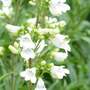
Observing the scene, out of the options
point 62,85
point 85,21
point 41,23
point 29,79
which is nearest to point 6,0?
point 41,23

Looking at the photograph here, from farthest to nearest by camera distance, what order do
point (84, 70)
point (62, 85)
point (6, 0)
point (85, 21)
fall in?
point (85, 21) → point (84, 70) → point (62, 85) → point (6, 0)

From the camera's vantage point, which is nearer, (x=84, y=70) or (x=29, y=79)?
(x=29, y=79)

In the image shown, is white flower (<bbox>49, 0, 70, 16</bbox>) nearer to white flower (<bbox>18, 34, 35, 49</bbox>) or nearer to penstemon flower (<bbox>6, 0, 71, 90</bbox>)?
penstemon flower (<bbox>6, 0, 71, 90</bbox>)

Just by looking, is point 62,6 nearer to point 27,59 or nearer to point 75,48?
point 27,59

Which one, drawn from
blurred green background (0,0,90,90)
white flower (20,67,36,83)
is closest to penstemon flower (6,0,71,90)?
white flower (20,67,36,83)

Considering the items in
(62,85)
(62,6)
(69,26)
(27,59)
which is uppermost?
(62,6)

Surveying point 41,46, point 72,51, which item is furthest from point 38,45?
point 72,51
